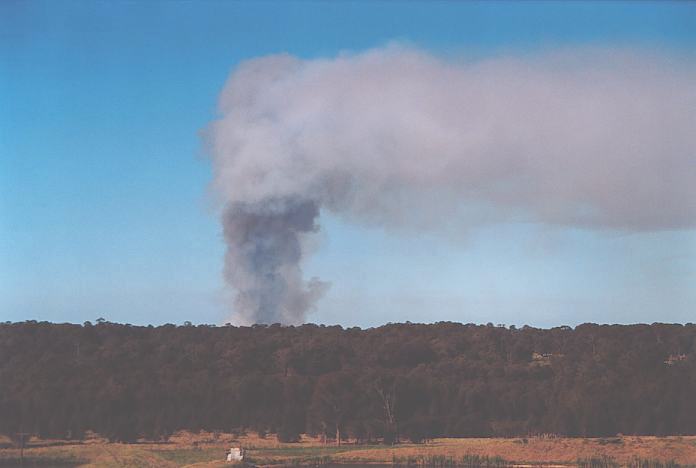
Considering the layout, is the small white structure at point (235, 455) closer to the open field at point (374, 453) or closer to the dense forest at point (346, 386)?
the open field at point (374, 453)

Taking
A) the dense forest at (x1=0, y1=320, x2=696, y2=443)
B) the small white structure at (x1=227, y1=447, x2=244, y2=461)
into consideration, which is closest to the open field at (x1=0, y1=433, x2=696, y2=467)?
the small white structure at (x1=227, y1=447, x2=244, y2=461)

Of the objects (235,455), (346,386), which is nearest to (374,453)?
(235,455)

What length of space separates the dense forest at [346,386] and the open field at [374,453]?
5219 millimetres

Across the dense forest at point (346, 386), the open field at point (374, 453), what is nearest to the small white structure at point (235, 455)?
the open field at point (374, 453)

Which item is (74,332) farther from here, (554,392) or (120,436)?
(554,392)

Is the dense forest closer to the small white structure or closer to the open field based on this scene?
the open field

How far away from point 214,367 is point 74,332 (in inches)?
639

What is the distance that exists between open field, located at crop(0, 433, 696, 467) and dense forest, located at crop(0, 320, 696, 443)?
5219mm

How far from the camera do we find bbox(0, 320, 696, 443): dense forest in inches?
2028

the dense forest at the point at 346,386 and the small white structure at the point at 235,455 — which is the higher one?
the dense forest at the point at 346,386

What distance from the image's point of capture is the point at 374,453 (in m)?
43.1

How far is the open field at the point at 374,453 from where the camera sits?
38.9 metres

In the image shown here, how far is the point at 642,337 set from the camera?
7462cm

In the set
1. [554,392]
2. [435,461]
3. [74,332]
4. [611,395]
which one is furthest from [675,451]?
[74,332]
